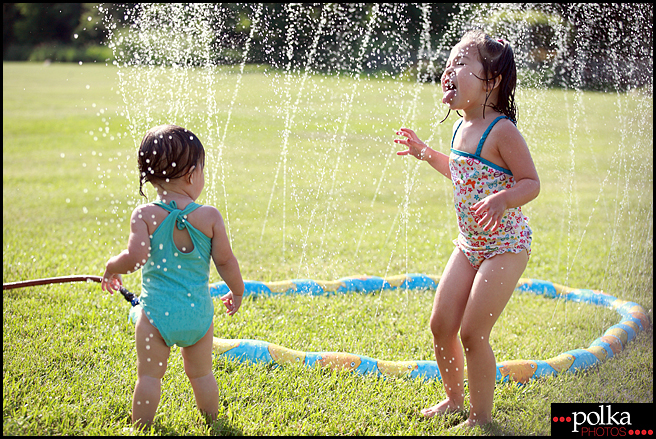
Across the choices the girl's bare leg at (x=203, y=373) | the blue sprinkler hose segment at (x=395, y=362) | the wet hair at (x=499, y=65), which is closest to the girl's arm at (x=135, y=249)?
the blue sprinkler hose segment at (x=395, y=362)

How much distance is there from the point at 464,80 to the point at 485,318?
1.07m

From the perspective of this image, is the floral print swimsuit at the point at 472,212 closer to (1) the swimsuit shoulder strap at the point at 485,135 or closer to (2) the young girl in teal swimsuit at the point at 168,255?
(1) the swimsuit shoulder strap at the point at 485,135

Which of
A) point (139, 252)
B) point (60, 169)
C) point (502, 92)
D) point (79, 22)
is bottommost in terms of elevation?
point (60, 169)

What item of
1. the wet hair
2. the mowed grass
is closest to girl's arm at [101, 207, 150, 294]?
the mowed grass

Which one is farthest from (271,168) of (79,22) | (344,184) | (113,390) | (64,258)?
(79,22)

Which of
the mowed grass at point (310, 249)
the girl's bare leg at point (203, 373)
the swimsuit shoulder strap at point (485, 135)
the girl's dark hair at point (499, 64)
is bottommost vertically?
the mowed grass at point (310, 249)

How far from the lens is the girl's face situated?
2.65 meters

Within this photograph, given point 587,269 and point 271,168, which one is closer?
point 587,269

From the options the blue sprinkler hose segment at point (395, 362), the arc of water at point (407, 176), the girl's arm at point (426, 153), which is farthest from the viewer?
the arc of water at point (407, 176)

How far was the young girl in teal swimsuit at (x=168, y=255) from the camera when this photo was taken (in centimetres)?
231

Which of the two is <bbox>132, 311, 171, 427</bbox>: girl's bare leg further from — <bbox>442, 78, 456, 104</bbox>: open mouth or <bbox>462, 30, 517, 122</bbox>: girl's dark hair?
<bbox>462, 30, 517, 122</bbox>: girl's dark hair

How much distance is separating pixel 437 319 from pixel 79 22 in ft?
159

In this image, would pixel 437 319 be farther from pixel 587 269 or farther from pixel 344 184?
pixel 344 184

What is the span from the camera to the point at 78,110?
16.4 meters
